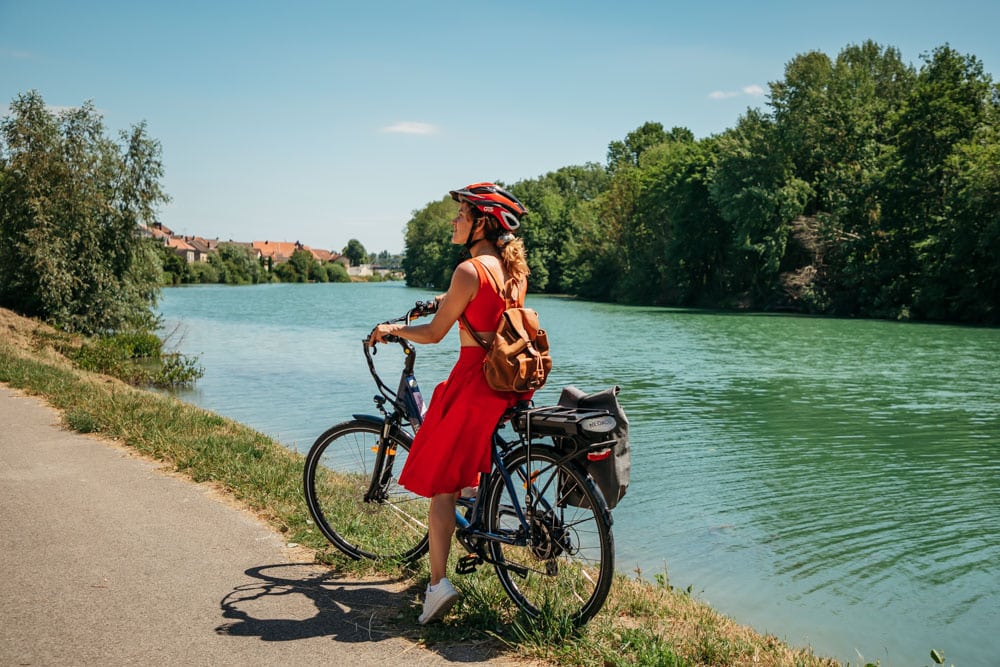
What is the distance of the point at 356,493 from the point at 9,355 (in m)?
11.4

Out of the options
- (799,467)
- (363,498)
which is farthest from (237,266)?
(363,498)

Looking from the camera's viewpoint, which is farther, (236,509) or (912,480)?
(912,480)

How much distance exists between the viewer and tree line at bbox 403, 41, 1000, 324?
44.0m

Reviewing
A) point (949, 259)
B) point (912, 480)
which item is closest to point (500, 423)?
point (912, 480)

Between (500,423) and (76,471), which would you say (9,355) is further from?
(500,423)

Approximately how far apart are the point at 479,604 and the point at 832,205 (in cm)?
5466

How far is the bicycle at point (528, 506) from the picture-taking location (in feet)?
11.8

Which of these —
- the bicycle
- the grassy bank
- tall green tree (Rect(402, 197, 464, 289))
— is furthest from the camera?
tall green tree (Rect(402, 197, 464, 289))

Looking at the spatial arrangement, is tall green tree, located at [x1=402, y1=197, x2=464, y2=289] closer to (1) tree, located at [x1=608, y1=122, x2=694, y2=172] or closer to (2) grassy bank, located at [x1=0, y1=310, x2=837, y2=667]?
(1) tree, located at [x1=608, y1=122, x2=694, y2=172]

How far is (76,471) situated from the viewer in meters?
6.63

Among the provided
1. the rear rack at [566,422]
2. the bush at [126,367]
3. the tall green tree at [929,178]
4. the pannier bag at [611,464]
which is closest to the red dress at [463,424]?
the rear rack at [566,422]

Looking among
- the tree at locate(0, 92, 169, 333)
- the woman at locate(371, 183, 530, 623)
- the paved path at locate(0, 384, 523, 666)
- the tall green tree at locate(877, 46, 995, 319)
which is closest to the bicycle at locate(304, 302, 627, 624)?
the woman at locate(371, 183, 530, 623)

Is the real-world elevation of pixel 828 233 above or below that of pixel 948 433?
above

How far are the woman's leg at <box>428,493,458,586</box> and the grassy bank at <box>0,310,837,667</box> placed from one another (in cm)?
25
